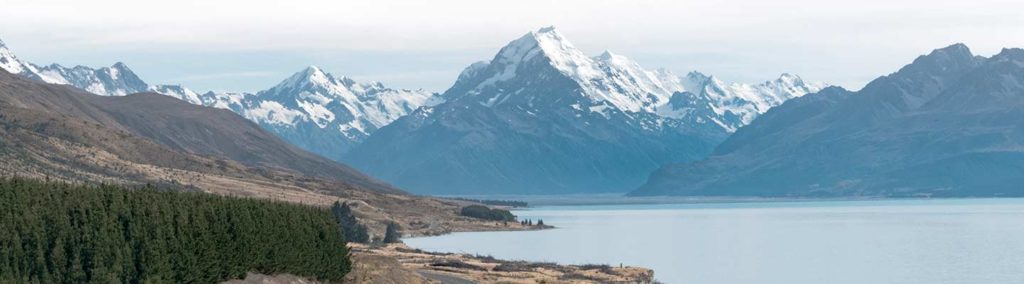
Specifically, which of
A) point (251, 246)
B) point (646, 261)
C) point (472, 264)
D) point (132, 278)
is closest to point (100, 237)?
point (132, 278)

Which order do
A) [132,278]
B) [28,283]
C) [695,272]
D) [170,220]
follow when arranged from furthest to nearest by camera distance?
[695,272] < [170,220] < [132,278] < [28,283]

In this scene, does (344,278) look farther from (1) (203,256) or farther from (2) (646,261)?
(2) (646,261)

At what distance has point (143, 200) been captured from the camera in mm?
100500

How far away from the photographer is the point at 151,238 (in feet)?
288

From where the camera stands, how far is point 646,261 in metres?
196

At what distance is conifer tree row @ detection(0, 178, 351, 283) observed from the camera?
82750 mm

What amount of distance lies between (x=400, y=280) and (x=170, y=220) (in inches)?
991

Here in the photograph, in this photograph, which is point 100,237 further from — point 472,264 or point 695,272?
point 695,272

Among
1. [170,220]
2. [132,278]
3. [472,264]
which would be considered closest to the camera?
[132,278]

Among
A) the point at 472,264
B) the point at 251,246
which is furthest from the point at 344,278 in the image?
the point at 472,264

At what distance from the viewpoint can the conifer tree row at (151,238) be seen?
82750mm

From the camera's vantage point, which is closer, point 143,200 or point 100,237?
point 100,237

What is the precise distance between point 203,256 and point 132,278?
17.8 feet

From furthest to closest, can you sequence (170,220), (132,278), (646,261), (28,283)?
(646,261) < (170,220) < (132,278) < (28,283)
